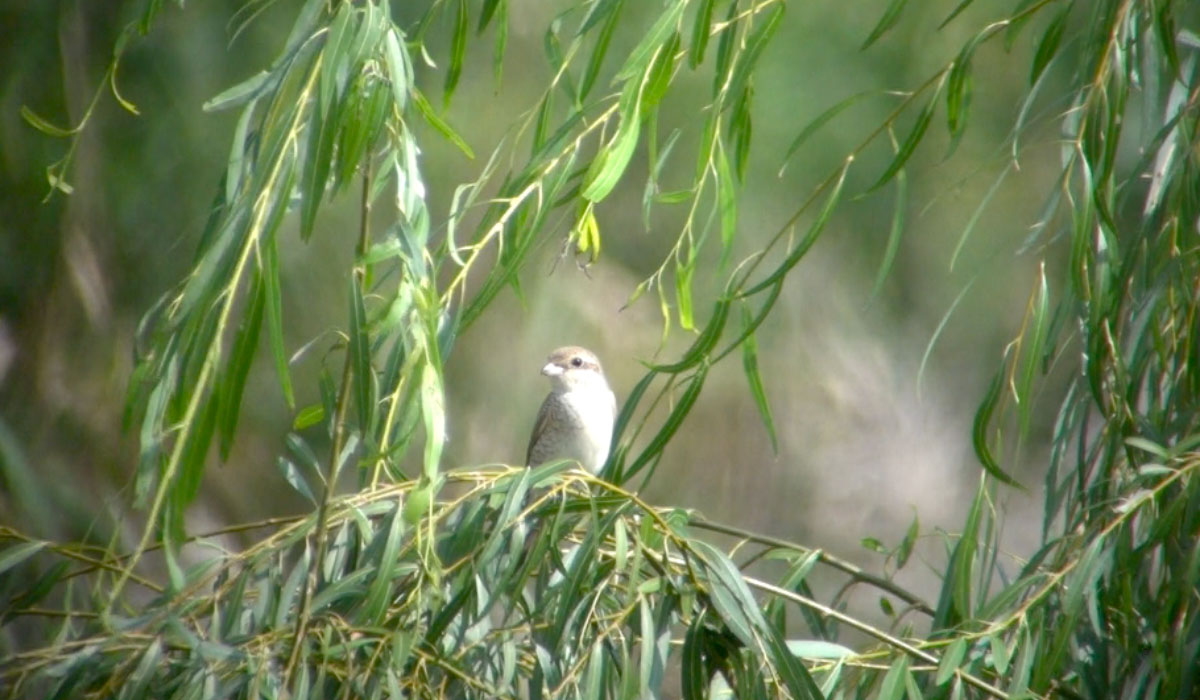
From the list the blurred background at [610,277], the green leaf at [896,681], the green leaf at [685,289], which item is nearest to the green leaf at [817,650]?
the green leaf at [896,681]

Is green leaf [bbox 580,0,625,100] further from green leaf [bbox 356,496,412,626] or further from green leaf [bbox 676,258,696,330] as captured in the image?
green leaf [bbox 356,496,412,626]

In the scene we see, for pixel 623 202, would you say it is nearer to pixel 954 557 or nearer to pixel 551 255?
pixel 551 255

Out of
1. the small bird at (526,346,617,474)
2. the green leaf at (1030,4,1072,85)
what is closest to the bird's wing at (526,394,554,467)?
the small bird at (526,346,617,474)

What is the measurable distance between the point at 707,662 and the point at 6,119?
2300 mm

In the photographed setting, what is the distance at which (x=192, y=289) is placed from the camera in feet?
4.25

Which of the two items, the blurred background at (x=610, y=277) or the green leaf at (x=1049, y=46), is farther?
the blurred background at (x=610, y=277)

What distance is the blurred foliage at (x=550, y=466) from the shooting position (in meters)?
1.36

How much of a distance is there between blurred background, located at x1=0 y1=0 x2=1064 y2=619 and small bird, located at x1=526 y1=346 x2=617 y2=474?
186 mm

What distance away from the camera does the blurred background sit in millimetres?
3330

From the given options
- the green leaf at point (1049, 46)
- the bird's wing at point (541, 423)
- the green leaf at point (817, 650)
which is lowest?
the green leaf at point (817, 650)

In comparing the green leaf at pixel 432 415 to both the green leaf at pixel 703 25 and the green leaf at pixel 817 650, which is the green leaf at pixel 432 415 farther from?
the green leaf at pixel 817 650

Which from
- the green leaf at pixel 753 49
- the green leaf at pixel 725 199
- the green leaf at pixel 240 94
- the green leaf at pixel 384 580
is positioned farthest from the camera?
the green leaf at pixel 725 199

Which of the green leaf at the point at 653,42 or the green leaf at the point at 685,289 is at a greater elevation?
the green leaf at the point at 653,42

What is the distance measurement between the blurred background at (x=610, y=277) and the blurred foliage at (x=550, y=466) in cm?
113
